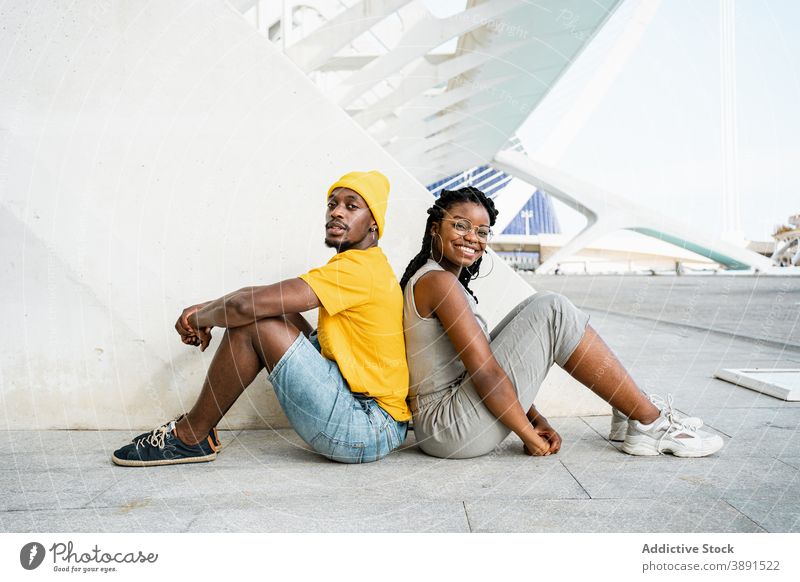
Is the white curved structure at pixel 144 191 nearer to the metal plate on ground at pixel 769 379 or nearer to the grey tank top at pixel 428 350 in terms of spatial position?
the grey tank top at pixel 428 350

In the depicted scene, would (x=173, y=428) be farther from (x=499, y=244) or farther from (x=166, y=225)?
(x=499, y=244)

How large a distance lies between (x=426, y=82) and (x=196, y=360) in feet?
24.0

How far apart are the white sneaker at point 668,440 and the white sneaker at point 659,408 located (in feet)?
0.11

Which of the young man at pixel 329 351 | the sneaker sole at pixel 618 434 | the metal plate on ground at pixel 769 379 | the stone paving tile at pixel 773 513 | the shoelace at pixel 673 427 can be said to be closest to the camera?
the stone paving tile at pixel 773 513

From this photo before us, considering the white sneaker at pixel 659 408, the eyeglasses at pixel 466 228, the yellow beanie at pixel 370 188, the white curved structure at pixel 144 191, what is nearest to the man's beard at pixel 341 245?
the yellow beanie at pixel 370 188

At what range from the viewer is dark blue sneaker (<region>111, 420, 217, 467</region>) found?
77.9 inches

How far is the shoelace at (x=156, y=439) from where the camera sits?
198cm

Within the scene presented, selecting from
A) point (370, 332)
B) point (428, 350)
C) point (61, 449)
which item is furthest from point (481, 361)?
point (61, 449)

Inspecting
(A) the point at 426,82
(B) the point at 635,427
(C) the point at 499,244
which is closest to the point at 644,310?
(A) the point at 426,82

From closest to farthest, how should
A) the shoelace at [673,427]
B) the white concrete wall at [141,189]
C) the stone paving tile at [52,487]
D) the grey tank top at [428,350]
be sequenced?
the stone paving tile at [52,487] < the grey tank top at [428,350] < the shoelace at [673,427] < the white concrete wall at [141,189]

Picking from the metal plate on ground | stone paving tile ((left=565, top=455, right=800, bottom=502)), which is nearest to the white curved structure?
stone paving tile ((left=565, top=455, right=800, bottom=502))

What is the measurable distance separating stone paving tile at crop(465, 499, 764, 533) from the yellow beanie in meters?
0.83

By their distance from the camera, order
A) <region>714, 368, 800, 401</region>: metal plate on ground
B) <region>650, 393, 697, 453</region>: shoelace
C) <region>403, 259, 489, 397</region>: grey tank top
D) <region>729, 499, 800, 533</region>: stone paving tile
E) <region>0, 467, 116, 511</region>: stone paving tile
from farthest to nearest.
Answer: <region>714, 368, 800, 401</region>: metal plate on ground, <region>650, 393, 697, 453</region>: shoelace, <region>403, 259, 489, 397</region>: grey tank top, <region>0, 467, 116, 511</region>: stone paving tile, <region>729, 499, 800, 533</region>: stone paving tile

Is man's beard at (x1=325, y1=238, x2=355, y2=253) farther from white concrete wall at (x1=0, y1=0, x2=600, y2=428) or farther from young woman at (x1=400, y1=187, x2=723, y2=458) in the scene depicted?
white concrete wall at (x1=0, y1=0, x2=600, y2=428)
